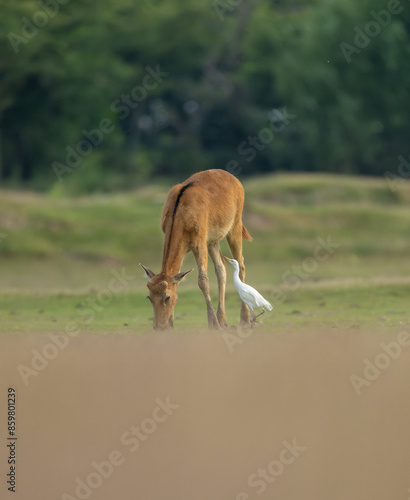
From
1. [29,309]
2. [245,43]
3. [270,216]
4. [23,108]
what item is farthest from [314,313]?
[245,43]

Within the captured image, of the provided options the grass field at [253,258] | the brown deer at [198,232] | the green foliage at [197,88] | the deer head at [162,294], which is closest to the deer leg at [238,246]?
the brown deer at [198,232]

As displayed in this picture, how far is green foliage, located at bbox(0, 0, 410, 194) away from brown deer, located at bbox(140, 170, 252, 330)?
28498 millimetres

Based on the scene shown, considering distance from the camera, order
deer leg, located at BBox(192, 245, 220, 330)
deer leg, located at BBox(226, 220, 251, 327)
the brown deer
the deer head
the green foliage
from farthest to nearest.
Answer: the green foliage, deer leg, located at BBox(226, 220, 251, 327), deer leg, located at BBox(192, 245, 220, 330), the brown deer, the deer head

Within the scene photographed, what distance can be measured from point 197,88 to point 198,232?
45281mm

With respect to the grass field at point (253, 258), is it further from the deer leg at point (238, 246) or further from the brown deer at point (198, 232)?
the brown deer at point (198, 232)

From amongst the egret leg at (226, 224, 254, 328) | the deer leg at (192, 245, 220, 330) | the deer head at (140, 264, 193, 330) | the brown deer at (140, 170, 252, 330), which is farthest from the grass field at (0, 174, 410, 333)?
the deer head at (140, 264, 193, 330)

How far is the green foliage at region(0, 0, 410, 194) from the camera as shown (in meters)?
42.1

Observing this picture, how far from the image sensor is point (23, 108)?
48.0 metres

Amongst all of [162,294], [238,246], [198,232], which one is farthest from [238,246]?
[162,294]

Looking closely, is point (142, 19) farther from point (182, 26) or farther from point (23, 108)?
point (23, 108)

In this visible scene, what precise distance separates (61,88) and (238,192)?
3781cm

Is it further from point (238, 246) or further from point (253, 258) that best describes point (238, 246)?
point (253, 258)

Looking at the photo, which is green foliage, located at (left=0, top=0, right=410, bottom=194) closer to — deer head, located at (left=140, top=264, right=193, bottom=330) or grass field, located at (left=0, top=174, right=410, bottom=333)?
grass field, located at (left=0, top=174, right=410, bottom=333)

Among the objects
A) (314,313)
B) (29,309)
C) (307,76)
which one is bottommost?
(29,309)
